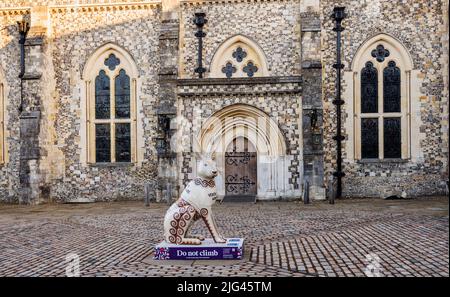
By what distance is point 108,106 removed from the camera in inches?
746

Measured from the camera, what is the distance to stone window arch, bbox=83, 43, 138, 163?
18734 mm

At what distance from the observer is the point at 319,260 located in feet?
22.4

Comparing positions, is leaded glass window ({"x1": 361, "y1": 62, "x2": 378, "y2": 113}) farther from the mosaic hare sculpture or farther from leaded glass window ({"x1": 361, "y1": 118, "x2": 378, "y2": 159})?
the mosaic hare sculpture

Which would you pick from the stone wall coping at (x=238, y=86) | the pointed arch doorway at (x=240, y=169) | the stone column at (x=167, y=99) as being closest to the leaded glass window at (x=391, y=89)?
the stone wall coping at (x=238, y=86)

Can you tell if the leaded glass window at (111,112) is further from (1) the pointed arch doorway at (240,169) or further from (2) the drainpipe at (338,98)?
(2) the drainpipe at (338,98)

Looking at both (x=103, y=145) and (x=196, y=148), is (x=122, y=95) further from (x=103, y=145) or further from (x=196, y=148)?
(x=196, y=148)

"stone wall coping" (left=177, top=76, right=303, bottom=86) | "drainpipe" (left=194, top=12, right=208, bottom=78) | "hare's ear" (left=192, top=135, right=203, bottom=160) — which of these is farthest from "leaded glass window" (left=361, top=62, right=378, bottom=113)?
"hare's ear" (left=192, top=135, right=203, bottom=160)

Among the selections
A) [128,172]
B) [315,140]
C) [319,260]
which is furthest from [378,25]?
[319,260]

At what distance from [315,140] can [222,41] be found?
558 centimetres

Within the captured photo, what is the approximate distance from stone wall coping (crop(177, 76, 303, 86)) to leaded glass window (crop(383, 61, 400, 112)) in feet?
12.2

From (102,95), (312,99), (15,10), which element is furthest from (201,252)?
(15,10)

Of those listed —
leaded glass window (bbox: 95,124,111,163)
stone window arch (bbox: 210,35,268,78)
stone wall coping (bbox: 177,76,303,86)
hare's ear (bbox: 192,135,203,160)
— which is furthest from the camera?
leaded glass window (bbox: 95,124,111,163)
